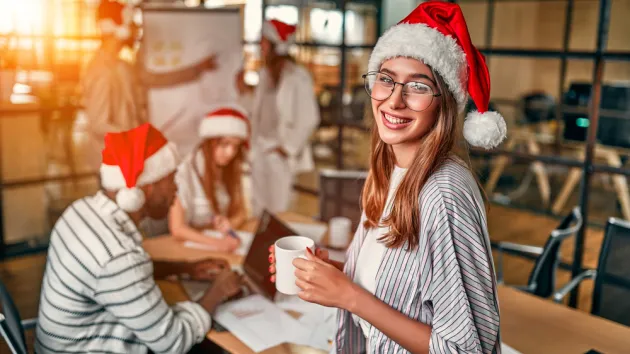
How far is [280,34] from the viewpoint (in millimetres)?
3771

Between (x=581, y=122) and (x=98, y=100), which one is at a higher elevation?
(x=98, y=100)

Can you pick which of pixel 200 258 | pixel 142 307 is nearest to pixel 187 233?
pixel 200 258

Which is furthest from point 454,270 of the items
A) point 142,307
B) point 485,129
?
point 142,307

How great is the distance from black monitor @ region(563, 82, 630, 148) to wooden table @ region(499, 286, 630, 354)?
3.67 feet

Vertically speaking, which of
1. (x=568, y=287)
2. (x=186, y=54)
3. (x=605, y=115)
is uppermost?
(x=186, y=54)

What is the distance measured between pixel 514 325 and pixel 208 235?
1195 mm

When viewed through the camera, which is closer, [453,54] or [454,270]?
[454,270]

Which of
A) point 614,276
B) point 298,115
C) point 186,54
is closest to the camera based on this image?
point 614,276

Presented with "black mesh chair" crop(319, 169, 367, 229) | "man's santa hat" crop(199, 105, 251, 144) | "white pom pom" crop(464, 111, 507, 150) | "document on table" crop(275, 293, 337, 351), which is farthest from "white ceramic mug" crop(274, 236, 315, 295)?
"man's santa hat" crop(199, 105, 251, 144)

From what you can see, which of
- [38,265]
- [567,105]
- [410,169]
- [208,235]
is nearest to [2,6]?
[38,265]

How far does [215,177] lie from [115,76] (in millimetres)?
1074

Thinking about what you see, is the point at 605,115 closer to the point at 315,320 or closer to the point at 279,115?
the point at 279,115

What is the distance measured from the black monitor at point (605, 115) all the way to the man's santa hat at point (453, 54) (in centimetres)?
159

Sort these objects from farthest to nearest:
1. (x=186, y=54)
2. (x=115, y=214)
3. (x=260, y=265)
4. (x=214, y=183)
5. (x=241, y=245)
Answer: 1. (x=186, y=54)
2. (x=214, y=183)
3. (x=241, y=245)
4. (x=260, y=265)
5. (x=115, y=214)
